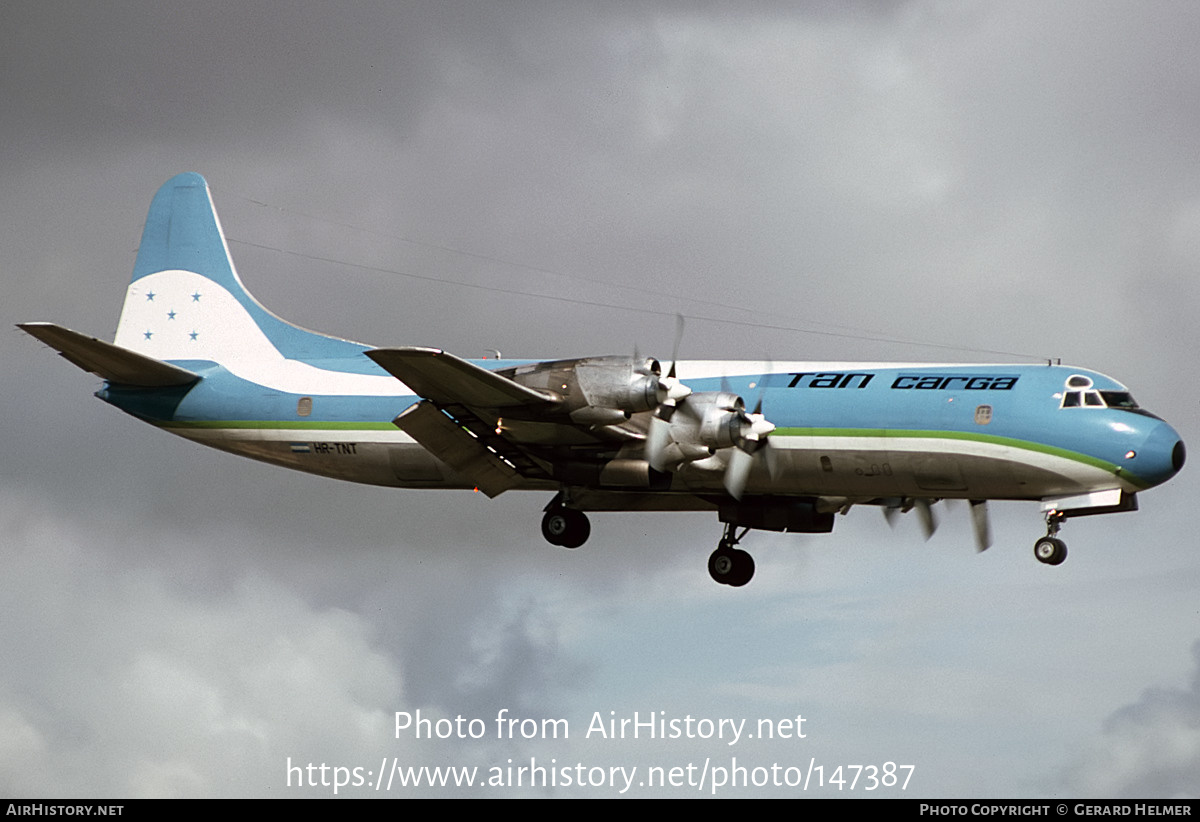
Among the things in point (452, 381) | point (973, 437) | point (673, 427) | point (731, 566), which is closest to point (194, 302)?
point (452, 381)

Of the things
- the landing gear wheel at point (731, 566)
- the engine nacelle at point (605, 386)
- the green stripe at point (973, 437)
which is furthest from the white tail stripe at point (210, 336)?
the green stripe at point (973, 437)

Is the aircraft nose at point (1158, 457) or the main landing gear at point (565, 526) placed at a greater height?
the aircraft nose at point (1158, 457)

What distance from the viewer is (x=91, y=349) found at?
33031mm

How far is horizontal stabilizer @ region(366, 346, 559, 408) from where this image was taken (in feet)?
92.7

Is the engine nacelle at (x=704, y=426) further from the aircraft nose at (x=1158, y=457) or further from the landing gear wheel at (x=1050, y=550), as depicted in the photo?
the aircraft nose at (x=1158, y=457)

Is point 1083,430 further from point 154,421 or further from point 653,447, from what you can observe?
point 154,421

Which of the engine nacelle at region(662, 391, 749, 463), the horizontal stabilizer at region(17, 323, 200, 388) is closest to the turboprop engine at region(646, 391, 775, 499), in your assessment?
the engine nacelle at region(662, 391, 749, 463)

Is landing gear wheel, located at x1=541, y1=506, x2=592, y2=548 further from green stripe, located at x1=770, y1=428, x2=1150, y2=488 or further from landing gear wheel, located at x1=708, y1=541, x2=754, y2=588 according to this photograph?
green stripe, located at x1=770, y1=428, x2=1150, y2=488

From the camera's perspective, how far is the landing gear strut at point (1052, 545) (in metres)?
29.0

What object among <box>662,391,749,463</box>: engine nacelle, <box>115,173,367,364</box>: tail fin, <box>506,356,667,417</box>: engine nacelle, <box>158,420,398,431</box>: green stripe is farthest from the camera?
<box>115,173,367,364</box>: tail fin

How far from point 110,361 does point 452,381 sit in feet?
31.6

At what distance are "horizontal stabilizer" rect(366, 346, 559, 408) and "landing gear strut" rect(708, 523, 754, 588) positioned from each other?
675 cm

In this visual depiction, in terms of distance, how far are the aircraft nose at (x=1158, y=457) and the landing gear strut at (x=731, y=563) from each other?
907 centimetres
